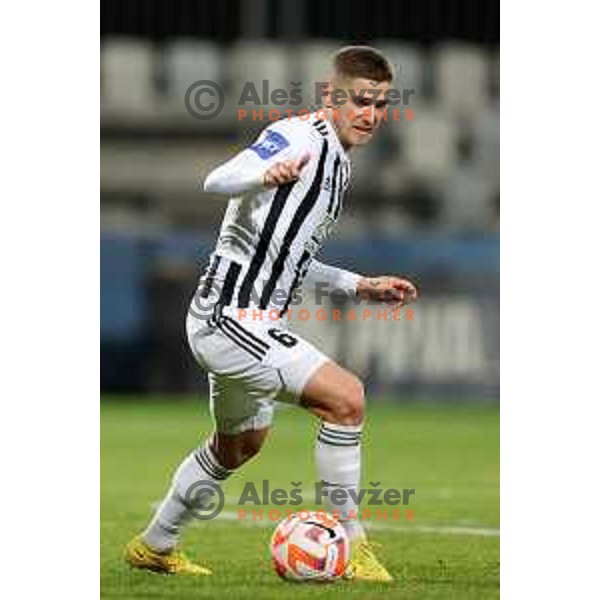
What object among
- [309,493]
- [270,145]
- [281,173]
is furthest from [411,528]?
[281,173]

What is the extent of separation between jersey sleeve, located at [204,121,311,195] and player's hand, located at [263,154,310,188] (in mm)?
45

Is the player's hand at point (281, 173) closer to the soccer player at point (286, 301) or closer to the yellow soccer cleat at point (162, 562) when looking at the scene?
the soccer player at point (286, 301)

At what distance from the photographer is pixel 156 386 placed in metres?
21.1

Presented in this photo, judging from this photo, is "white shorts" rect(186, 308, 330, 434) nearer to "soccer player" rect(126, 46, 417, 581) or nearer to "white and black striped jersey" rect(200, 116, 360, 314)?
"soccer player" rect(126, 46, 417, 581)

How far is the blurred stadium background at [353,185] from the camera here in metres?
20.4

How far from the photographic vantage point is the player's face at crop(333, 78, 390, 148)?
7598 mm

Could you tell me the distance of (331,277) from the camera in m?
7.90

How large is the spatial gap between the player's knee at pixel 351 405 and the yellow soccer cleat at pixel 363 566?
1.92 feet

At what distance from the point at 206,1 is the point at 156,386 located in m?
13.1

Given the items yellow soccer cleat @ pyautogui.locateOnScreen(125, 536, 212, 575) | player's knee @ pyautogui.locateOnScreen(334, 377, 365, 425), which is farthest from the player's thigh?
yellow soccer cleat @ pyautogui.locateOnScreen(125, 536, 212, 575)

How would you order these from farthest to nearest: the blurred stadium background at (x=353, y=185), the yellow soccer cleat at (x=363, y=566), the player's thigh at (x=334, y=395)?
the blurred stadium background at (x=353, y=185) < the yellow soccer cleat at (x=363, y=566) < the player's thigh at (x=334, y=395)


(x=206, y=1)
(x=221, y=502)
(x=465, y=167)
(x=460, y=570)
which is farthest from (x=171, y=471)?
(x=206, y=1)

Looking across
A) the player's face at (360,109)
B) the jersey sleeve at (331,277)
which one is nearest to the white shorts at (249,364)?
the jersey sleeve at (331,277)
